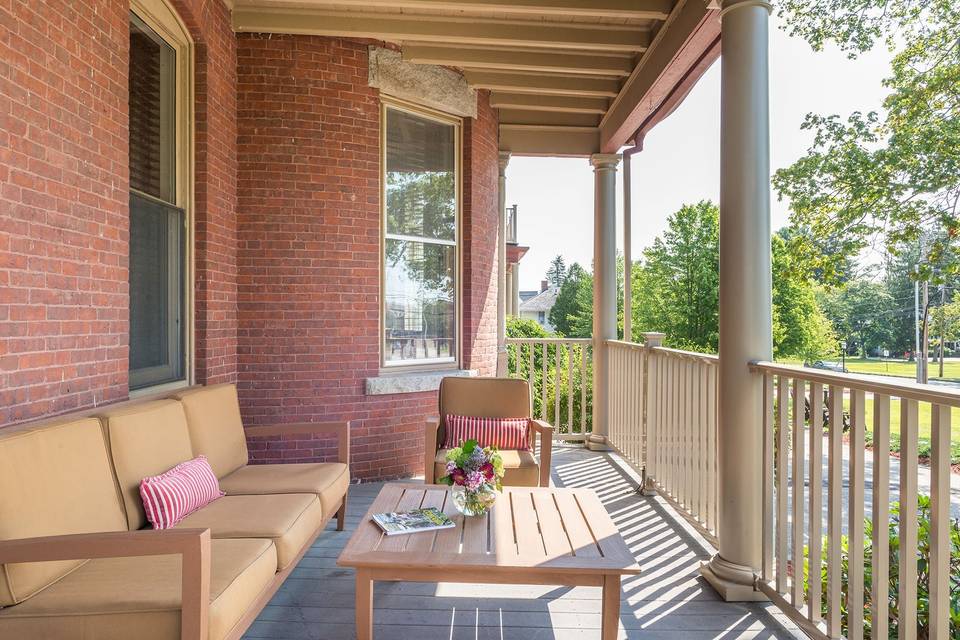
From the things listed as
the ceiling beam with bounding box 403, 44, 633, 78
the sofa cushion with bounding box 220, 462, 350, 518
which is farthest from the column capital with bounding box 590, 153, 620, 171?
the sofa cushion with bounding box 220, 462, 350, 518

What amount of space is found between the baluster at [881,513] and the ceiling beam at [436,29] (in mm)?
3226

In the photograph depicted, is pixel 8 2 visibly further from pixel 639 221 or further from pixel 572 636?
pixel 639 221

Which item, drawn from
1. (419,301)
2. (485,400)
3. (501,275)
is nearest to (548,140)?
(501,275)

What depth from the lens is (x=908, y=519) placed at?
170cm

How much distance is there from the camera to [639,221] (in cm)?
2791

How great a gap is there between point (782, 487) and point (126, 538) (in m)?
2.31

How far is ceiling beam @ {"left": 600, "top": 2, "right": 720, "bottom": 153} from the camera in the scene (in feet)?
11.7

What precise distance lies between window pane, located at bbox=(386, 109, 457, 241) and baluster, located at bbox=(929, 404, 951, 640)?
3.65m

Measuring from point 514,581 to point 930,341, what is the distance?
547 cm

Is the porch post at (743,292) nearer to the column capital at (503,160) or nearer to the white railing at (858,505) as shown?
the white railing at (858,505)

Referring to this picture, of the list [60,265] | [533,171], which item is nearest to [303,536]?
[60,265]

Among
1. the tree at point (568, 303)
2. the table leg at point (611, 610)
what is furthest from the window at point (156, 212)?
the tree at point (568, 303)

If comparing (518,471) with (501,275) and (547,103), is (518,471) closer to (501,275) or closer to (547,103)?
(501,275)

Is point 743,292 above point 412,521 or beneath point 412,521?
above
